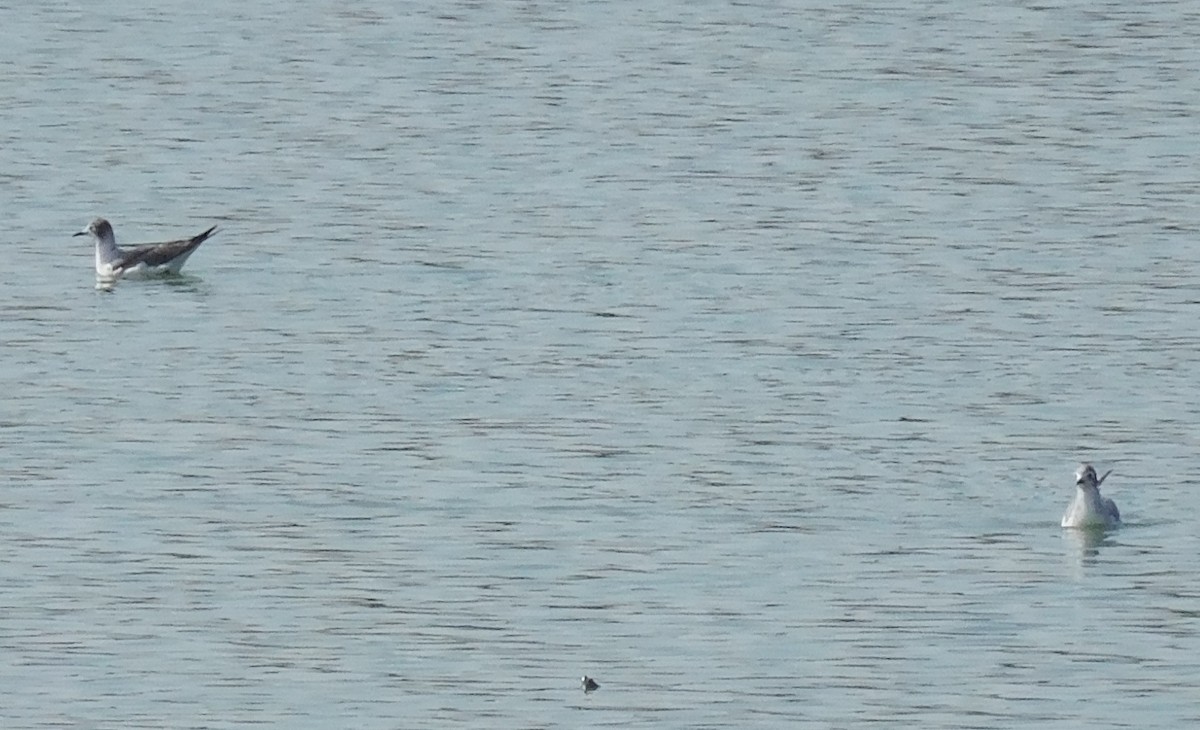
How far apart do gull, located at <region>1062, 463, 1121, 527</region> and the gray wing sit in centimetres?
1197

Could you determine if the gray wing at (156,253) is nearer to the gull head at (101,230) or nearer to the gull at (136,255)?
the gull at (136,255)

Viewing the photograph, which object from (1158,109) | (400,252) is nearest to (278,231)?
(400,252)

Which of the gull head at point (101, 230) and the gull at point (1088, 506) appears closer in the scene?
the gull at point (1088, 506)

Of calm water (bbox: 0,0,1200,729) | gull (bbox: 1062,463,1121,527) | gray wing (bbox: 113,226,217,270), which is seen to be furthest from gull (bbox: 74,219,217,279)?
gull (bbox: 1062,463,1121,527)

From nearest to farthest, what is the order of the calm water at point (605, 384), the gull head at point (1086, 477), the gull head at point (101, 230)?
the calm water at point (605, 384), the gull head at point (1086, 477), the gull head at point (101, 230)

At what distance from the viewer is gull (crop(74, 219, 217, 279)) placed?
2984cm

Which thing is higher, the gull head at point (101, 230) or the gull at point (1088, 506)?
the gull at point (1088, 506)

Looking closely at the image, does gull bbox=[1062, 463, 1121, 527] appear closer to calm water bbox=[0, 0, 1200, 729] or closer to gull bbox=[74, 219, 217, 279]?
calm water bbox=[0, 0, 1200, 729]

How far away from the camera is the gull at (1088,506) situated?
788 inches

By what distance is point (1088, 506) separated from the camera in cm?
2006

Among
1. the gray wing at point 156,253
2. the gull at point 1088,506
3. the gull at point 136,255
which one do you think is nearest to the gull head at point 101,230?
the gull at point 136,255

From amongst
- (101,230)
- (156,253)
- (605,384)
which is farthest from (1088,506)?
(101,230)

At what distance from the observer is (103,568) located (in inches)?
758

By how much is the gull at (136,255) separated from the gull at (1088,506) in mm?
11995
